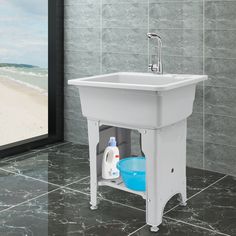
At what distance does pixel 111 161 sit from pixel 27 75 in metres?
2.26

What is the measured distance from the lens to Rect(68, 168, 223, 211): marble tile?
2.71 m

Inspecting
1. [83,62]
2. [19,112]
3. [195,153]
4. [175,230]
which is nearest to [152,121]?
[175,230]

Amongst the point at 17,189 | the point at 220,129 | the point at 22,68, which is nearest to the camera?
the point at 17,189

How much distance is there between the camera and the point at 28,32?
448cm

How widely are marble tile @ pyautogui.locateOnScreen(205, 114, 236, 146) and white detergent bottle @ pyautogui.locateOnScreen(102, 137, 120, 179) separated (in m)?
0.84

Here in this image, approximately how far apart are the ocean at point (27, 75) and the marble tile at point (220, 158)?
1.89 m

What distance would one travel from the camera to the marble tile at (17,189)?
2729 millimetres

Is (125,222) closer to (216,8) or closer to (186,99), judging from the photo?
(186,99)

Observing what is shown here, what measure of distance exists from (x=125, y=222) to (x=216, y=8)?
5.05 feet

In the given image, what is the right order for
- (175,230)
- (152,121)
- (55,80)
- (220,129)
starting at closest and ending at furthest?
(152,121), (175,230), (220,129), (55,80)

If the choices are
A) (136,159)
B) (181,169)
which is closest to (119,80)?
(136,159)

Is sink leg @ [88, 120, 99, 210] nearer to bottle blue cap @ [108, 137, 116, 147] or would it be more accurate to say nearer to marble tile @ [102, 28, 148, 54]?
bottle blue cap @ [108, 137, 116, 147]

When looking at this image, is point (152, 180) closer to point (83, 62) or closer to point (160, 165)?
point (160, 165)

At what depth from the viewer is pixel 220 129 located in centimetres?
313
